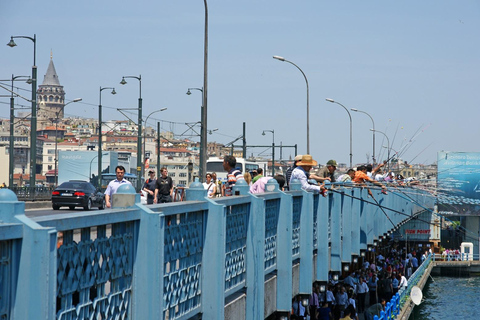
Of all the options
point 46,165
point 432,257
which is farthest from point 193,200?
point 46,165

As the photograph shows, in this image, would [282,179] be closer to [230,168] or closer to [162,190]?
[230,168]

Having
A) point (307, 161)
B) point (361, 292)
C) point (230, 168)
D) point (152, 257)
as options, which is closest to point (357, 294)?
point (361, 292)

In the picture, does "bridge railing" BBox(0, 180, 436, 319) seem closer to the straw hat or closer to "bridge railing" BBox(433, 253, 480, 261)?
the straw hat

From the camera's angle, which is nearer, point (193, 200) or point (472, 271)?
point (193, 200)

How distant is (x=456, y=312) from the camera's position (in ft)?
166

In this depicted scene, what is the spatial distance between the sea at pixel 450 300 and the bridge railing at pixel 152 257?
34018 mm

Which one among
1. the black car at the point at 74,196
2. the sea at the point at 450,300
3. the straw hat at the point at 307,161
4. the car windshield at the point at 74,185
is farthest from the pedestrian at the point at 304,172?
the sea at the point at 450,300

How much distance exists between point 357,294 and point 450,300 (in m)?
29.6

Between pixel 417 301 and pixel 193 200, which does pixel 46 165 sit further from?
pixel 193 200

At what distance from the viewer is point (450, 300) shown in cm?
5722

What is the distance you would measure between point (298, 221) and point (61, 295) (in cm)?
927

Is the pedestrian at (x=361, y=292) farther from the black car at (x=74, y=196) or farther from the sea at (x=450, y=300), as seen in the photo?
the sea at (x=450, y=300)

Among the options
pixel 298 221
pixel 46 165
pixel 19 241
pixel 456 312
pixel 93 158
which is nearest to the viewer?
pixel 19 241

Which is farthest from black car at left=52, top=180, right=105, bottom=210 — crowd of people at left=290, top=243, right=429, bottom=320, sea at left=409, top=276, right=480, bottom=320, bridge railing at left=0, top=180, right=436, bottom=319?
bridge railing at left=0, top=180, right=436, bottom=319
